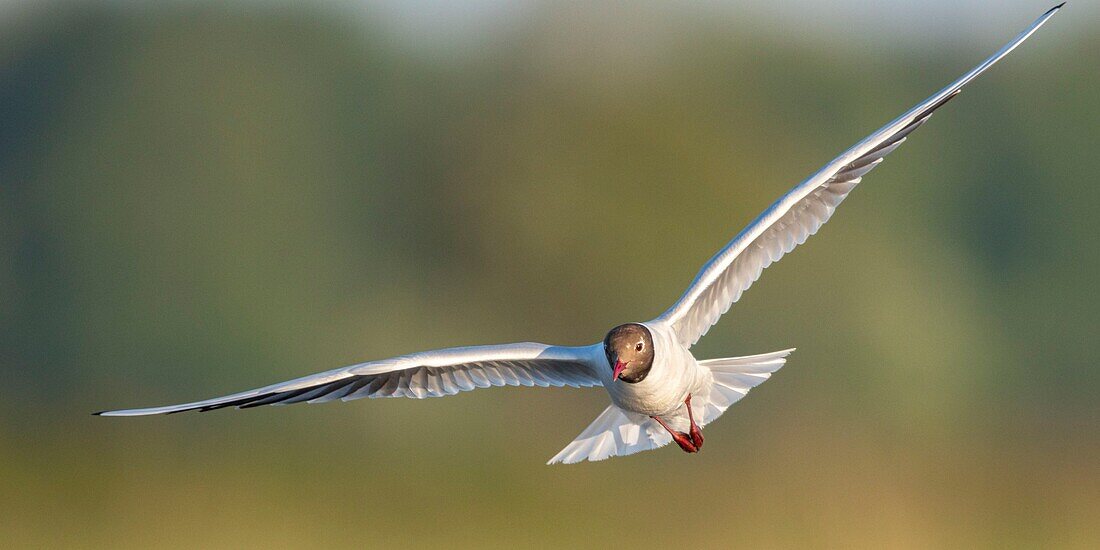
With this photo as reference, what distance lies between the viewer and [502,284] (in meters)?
20.9

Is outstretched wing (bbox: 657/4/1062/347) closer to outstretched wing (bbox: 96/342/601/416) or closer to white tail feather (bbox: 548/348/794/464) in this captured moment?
white tail feather (bbox: 548/348/794/464)

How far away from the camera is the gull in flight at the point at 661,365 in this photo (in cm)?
727

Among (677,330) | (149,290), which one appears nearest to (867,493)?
(677,330)

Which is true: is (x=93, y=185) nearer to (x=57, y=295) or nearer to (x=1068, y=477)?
(x=57, y=295)

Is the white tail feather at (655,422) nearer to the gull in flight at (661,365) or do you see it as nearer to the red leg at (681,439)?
the gull in flight at (661,365)

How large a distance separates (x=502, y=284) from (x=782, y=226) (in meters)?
13.0

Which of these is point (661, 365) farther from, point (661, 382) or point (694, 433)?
point (694, 433)

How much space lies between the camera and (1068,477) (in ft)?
49.7

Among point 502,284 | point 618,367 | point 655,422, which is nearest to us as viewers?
point 618,367

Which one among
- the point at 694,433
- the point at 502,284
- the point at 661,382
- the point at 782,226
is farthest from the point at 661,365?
the point at 502,284

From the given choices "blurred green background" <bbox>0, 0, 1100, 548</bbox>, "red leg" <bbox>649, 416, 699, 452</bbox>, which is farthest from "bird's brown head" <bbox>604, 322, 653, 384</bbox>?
"blurred green background" <bbox>0, 0, 1100, 548</bbox>

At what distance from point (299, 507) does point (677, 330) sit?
280 inches

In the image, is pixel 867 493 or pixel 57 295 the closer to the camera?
pixel 867 493

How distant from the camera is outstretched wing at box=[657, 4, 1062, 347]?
25.1 feet
